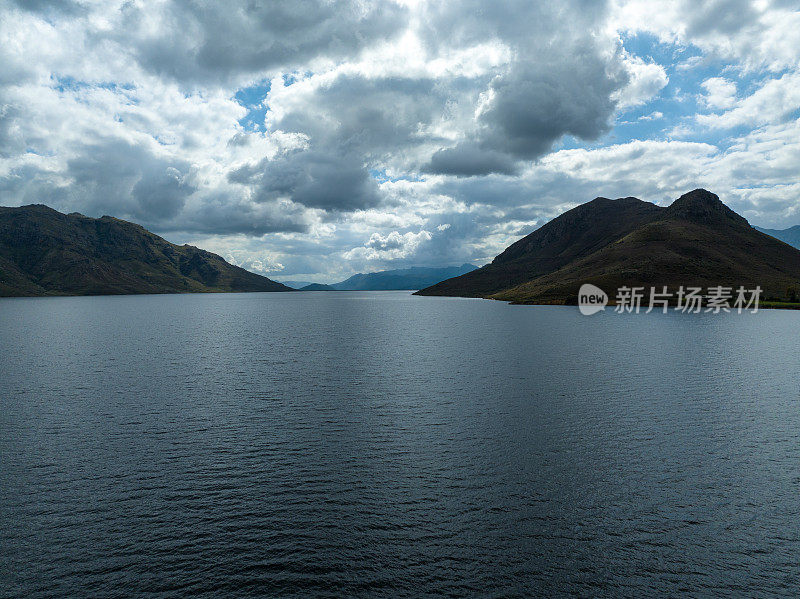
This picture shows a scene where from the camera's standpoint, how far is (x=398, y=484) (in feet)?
123

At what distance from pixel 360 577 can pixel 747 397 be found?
226ft

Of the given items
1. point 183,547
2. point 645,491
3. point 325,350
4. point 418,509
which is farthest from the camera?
point 325,350

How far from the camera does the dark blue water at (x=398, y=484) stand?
26469 millimetres

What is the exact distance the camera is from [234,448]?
149 ft

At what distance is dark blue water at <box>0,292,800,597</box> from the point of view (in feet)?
86.8

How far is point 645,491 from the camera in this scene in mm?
36594

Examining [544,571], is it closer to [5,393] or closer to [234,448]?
[234,448]

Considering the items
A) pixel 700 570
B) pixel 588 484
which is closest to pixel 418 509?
pixel 588 484

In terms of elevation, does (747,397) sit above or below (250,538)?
above

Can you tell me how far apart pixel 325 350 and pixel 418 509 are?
8480 centimetres

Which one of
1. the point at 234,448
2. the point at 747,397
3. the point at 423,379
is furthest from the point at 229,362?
the point at 747,397

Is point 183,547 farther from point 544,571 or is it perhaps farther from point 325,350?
point 325,350

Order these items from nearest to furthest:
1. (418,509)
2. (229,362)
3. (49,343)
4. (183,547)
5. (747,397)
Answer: (183,547) < (418,509) < (747,397) < (229,362) < (49,343)

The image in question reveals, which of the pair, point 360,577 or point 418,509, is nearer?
point 360,577
